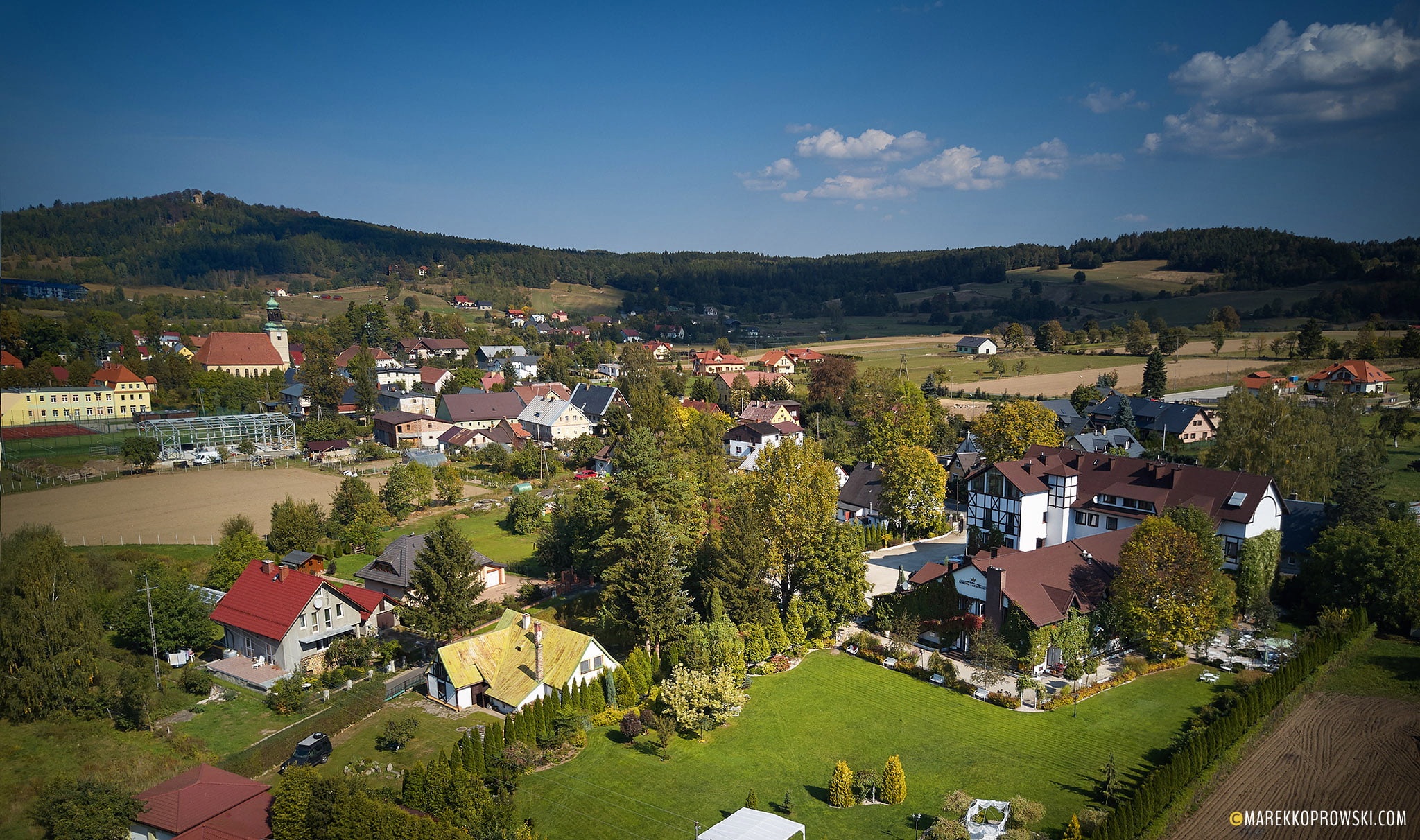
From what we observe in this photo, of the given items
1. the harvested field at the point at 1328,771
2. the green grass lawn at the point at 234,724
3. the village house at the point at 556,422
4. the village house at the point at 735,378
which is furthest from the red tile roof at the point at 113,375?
the harvested field at the point at 1328,771

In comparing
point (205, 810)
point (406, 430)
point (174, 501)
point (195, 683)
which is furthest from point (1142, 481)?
point (406, 430)

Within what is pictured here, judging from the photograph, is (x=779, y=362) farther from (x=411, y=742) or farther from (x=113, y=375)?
(x=411, y=742)

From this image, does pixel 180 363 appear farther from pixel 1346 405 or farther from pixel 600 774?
pixel 1346 405

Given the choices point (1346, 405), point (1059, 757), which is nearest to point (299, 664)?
point (1059, 757)

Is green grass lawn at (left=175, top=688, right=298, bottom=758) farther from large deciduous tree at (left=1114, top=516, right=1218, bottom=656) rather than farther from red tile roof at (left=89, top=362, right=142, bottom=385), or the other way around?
red tile roof at (left=89, top=362, right=142, bottom=385)

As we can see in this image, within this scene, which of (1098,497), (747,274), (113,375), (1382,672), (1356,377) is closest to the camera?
(1382,672)
